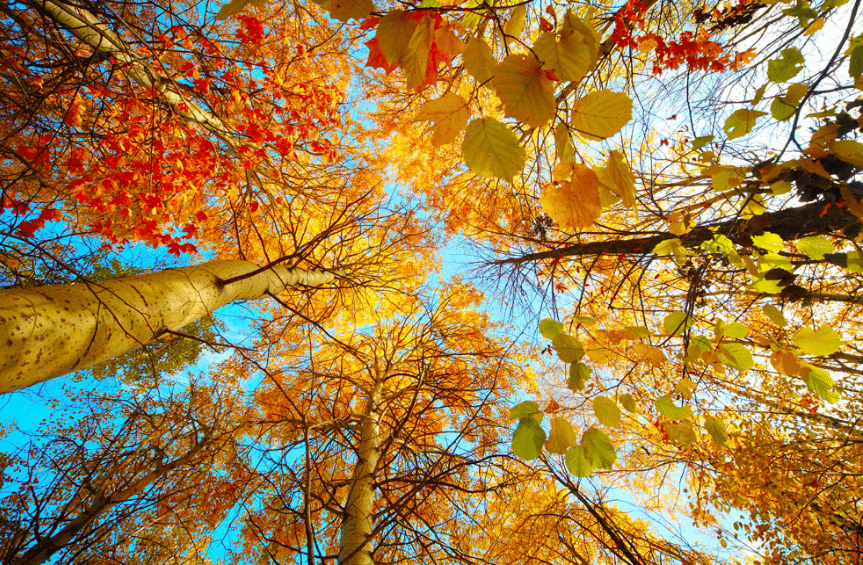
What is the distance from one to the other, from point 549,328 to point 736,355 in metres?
0.70

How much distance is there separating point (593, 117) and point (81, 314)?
1.73 meters

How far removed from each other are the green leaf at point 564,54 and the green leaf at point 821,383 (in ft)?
4.16

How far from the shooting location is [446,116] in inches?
24.8

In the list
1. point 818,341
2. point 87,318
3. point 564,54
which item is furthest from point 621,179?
point 87,318

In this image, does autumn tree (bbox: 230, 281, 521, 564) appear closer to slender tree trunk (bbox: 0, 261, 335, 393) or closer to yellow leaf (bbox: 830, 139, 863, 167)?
slender tree trunk (bbox: 0, 261, 335, 393)

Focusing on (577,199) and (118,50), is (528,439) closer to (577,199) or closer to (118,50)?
(577,199)

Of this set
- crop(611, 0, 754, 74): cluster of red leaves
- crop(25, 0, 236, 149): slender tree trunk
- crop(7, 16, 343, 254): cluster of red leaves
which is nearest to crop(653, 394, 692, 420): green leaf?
crop(611, 0, 754, 74): cluster of red leaves

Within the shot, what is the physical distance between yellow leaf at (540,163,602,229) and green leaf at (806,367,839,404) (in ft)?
3.45

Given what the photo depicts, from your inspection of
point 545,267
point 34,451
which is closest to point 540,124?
point 545,267

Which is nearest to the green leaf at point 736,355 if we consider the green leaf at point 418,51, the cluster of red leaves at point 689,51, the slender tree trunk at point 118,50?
the green leaf at point 418,51

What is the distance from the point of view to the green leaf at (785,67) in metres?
0.94

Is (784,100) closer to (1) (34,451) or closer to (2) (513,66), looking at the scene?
(2) (513,66)

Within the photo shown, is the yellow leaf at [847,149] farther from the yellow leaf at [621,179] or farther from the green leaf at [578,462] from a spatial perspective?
the green leaf at [578,462]

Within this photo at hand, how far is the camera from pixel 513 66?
54cm
